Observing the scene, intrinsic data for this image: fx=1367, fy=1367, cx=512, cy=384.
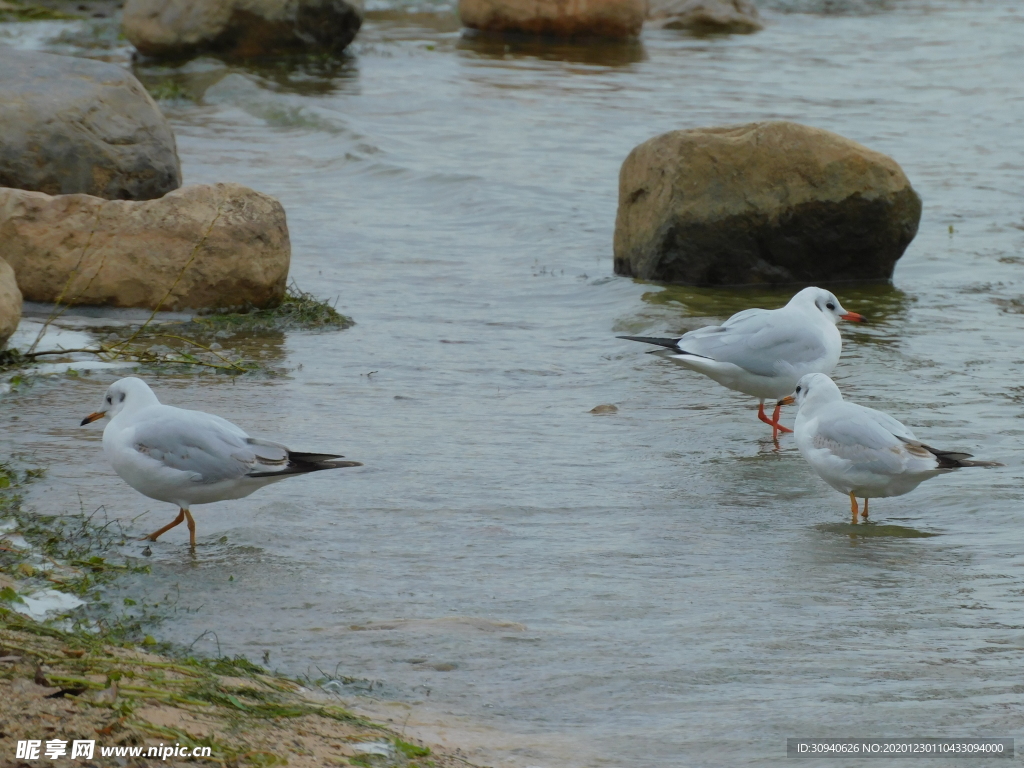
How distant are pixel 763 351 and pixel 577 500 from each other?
190 centimetres

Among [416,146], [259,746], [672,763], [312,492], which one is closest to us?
[259,746]

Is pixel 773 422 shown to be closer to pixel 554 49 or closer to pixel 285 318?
pixel 285 318

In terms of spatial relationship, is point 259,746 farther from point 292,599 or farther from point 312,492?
point 312,492

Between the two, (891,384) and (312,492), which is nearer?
(312,492)

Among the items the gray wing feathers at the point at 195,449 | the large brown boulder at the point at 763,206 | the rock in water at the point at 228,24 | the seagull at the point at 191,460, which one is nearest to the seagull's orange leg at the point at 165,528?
the seagull at the point at 191,460

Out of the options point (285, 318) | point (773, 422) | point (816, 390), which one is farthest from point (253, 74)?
point (816, 390)

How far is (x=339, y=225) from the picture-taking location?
1365 centimetres

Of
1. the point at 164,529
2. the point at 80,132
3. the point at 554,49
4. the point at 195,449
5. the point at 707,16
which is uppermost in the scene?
the point at 707,16

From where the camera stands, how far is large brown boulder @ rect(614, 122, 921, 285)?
1120cm

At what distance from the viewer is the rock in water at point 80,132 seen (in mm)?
10727

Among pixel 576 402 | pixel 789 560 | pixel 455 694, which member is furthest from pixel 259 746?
pixel 576 402

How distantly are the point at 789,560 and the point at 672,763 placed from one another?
190cm

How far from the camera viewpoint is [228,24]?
22562mm
